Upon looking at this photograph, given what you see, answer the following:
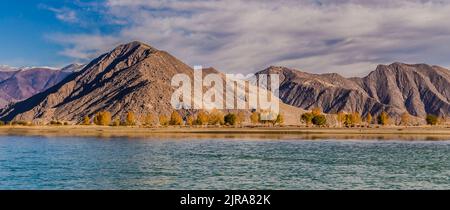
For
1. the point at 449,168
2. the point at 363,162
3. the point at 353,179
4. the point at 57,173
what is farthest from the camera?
the point at 363,162

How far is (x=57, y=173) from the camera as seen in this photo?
62469mm

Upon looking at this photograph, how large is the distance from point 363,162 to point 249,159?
1870 cm

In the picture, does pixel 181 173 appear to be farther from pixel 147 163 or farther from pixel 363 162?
pixel 363 162

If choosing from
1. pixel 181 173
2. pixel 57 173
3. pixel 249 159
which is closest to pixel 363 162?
pixel 249 159

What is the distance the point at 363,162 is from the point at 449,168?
1289cm
